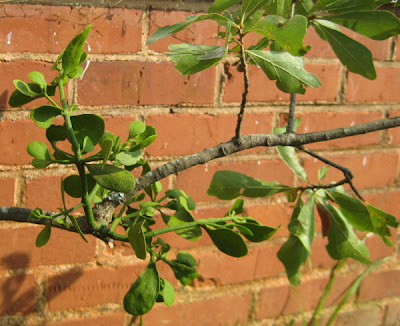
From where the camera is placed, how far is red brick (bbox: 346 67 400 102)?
1204 millimetres

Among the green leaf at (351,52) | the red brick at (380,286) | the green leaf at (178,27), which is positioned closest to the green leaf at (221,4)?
the green leaf at (178,27)

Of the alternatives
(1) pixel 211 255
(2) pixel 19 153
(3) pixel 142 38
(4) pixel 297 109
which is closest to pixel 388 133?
(4) pixel 297 109

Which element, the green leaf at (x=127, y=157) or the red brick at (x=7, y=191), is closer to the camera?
the green leaf at (x=127, y=157)

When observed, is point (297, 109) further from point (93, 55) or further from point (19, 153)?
point (19, 153)

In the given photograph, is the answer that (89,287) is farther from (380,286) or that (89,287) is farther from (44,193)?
(380,286)

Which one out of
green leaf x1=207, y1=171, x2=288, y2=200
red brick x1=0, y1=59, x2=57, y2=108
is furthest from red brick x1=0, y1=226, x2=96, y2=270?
green leaf x1=207, y1=171, x2=288, y2=200

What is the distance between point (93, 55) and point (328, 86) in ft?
1.63

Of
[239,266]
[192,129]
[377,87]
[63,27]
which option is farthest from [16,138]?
[377,87]

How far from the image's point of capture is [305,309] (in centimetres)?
129

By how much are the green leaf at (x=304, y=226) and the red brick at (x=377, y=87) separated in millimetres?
514

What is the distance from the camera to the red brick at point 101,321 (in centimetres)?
108

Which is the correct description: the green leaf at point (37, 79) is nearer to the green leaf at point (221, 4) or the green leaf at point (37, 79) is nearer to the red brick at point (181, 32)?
the green leaf at point (221, 4)

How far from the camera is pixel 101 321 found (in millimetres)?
1108

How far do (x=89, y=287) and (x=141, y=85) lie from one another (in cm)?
40
